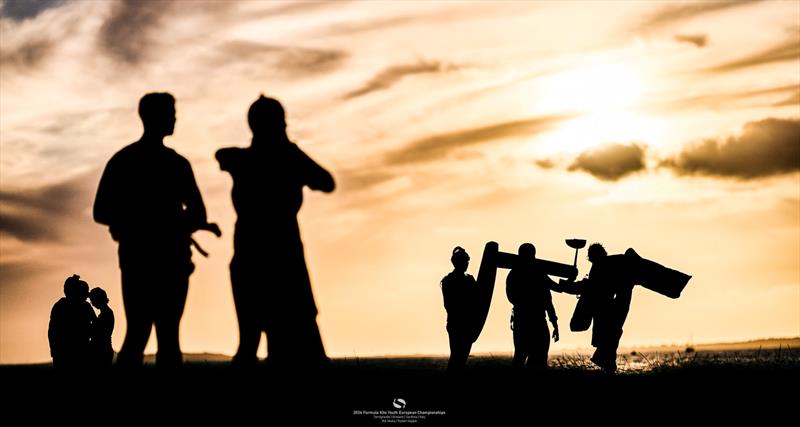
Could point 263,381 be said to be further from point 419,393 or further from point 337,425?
point 419,393

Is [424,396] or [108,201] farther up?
[108,201]

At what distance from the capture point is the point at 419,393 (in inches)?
585

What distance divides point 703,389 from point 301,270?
6.87 m

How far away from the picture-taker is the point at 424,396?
47.9ft

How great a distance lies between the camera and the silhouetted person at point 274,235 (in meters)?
11.1

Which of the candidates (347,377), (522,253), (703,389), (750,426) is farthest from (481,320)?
(750,426)

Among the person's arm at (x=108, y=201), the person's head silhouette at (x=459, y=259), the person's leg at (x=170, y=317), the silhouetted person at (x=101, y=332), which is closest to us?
the person's leg at (x=170, y=317)

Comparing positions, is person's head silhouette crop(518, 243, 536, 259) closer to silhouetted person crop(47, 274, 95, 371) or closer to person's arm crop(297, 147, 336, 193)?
person's arm crop(297, 147, 336, 193)

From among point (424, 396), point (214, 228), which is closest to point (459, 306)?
point (424, 396)

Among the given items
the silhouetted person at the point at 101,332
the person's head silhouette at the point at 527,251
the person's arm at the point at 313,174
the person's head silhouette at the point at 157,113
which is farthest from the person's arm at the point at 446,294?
the person's head silhouette at the point at 157,113

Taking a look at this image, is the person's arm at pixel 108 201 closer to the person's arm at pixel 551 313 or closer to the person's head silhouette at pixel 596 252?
the person's arm at pixel 551 313

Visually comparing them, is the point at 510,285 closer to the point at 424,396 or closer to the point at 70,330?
the point at 424,396

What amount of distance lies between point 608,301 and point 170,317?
9.38 metres

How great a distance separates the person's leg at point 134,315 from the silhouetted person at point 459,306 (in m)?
7.43
